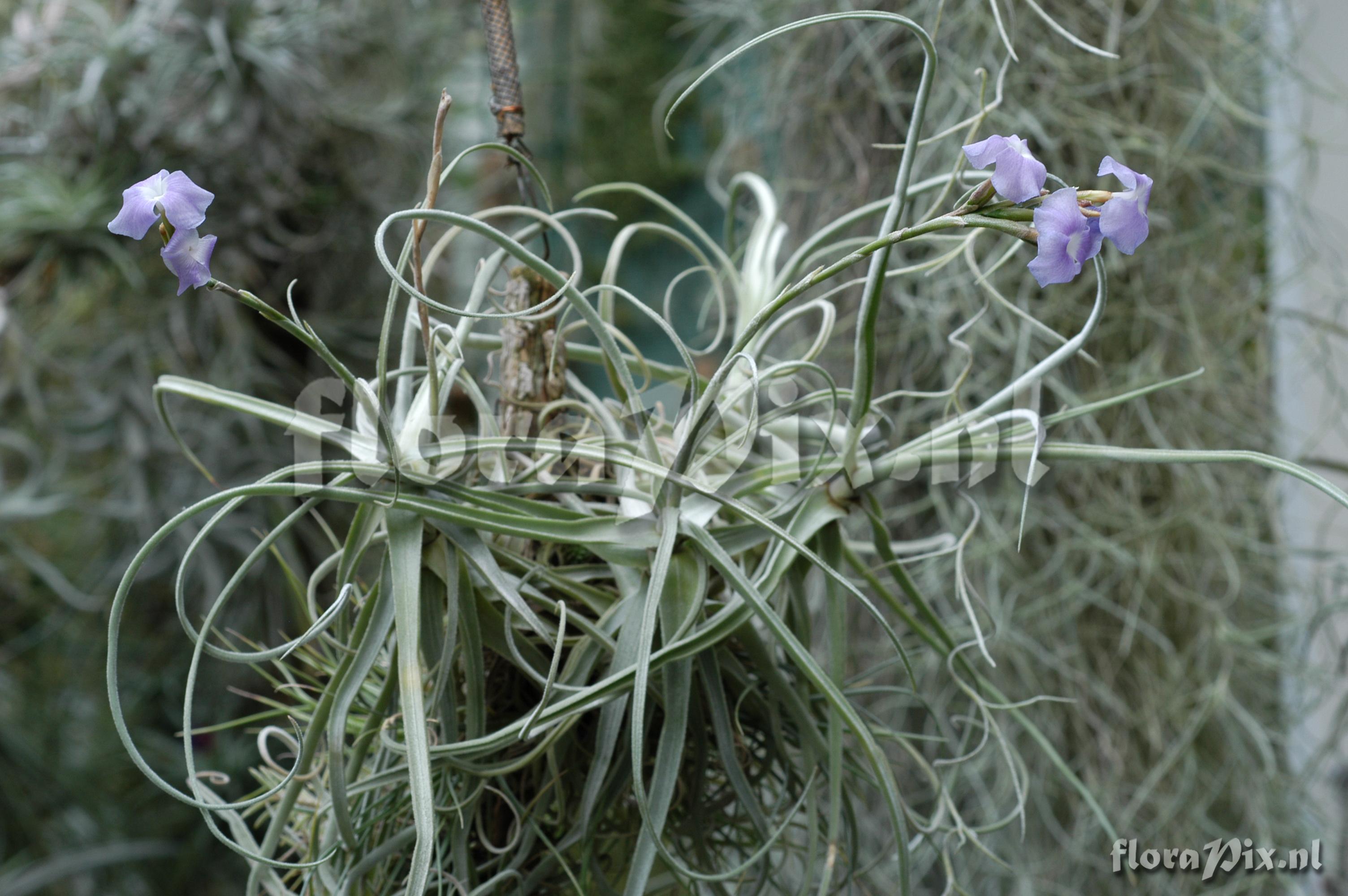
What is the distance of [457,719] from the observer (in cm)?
30

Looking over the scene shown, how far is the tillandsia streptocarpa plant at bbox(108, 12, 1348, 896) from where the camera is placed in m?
0.24

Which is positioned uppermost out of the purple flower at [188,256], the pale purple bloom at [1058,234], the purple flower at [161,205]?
the purple flower at [161,205]

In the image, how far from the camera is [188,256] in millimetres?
218

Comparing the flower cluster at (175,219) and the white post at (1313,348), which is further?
the white post at (1313,348)

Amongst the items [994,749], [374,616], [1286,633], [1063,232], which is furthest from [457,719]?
[1286,633]

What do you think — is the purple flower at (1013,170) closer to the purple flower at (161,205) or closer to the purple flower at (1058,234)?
the purple flower at (1058,234)

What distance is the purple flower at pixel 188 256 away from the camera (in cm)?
22

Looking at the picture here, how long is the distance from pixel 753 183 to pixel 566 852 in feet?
0.93

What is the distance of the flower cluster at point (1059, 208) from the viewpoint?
193 mm

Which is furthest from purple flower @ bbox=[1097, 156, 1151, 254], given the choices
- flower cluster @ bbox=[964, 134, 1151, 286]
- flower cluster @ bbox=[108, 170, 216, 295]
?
flower cluster @ bbox=[108, 170, 216, 295]

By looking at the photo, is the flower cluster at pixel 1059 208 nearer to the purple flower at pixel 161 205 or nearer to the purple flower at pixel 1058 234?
the purple flower at pixel 1058 234

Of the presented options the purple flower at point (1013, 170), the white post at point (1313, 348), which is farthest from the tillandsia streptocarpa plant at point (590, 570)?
the white post at point (1313, 348)

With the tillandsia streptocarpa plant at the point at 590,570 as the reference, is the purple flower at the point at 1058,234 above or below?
above

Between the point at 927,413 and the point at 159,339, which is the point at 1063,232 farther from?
the point at 159,339
